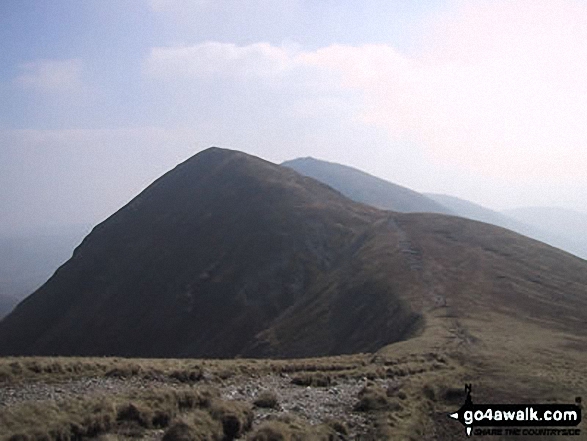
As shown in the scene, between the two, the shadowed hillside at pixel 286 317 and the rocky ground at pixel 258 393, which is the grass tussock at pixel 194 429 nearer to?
the shadowed hillside at pixel 286 317

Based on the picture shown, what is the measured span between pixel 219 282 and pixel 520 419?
9445cm

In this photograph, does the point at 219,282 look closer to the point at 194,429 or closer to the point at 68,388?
the point at 68,388

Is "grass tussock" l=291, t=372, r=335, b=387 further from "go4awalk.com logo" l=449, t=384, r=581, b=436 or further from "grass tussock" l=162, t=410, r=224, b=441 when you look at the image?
"grass tussock" l=162, t=410, r=224, b=441


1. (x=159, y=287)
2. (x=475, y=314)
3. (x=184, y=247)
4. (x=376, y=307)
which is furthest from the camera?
(x=184, y=247)

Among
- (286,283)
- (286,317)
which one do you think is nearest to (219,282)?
(286,283)

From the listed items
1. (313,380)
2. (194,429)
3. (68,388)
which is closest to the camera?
(194,429)

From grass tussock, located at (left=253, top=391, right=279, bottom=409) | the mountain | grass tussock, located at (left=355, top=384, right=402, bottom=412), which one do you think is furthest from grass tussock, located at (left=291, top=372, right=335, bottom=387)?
the mountain

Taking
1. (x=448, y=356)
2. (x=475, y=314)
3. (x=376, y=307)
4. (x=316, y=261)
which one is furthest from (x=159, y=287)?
(x=448, y=356)

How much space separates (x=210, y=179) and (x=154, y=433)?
15819cm

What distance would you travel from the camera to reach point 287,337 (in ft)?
250

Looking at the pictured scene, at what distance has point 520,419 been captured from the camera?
76.4 feet

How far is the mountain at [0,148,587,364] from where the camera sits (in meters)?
62.0

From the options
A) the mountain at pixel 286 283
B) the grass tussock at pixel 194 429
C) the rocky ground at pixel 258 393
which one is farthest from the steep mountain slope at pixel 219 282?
the grass tussock at pixel 194 429

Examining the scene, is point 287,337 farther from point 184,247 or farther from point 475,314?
point 184,247
